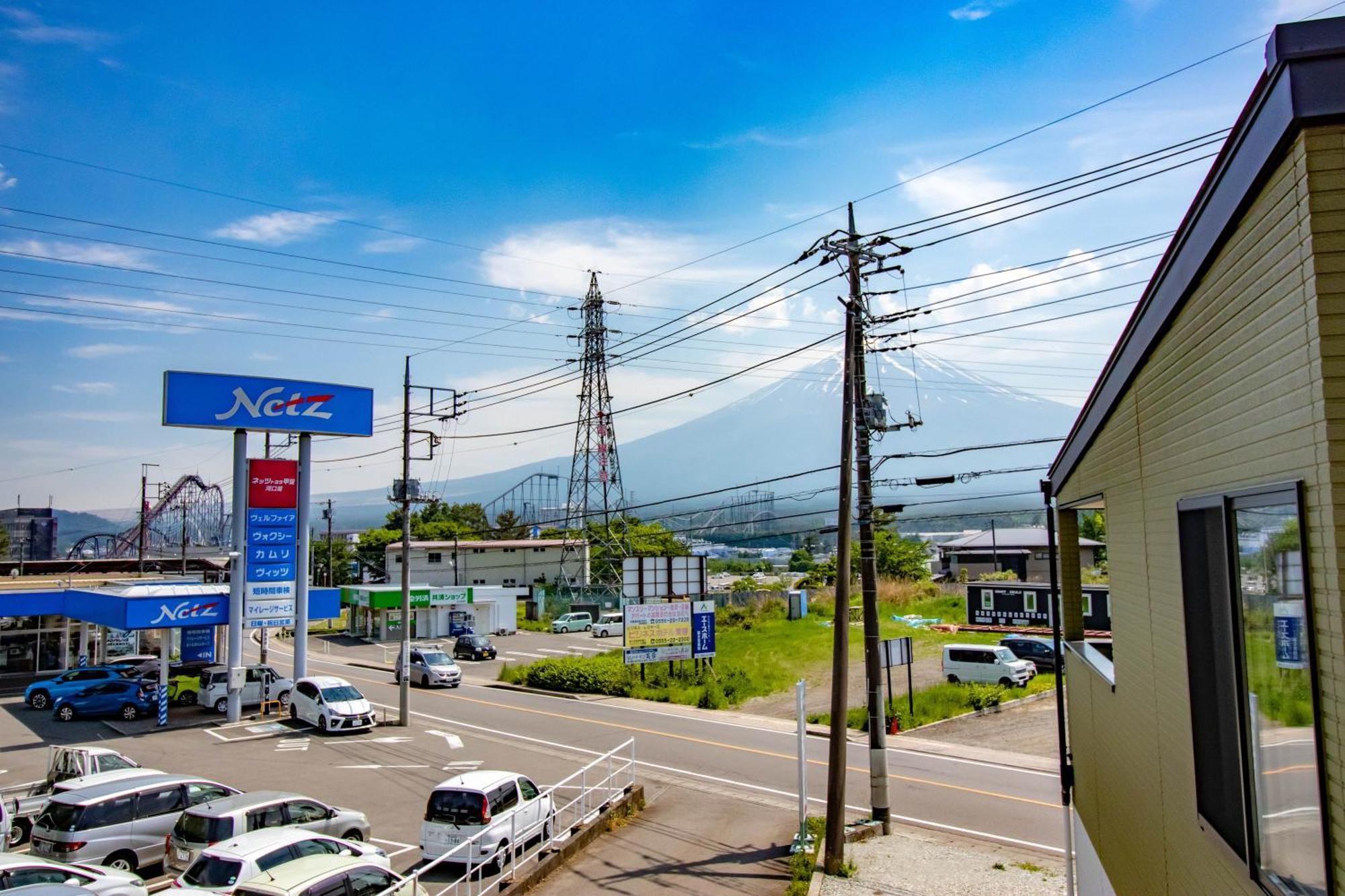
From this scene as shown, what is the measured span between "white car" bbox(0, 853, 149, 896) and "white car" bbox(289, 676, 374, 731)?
16545mm

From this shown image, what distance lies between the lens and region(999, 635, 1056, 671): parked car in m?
36.7

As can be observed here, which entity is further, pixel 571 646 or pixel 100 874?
pixel 571 646

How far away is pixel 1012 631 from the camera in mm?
43625

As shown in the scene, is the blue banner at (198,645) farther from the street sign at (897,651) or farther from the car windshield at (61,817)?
the street sign at (897,651)

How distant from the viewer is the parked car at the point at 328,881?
33.7 ft

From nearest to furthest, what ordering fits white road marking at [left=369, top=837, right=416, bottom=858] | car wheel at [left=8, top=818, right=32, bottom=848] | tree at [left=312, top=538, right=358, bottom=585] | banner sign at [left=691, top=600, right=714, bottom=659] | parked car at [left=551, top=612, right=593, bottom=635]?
car wheel at [left=8, top=818, right=32, bottom=848] < white road marking at [left=369, top=837, right=416, bottom=858] < banner sign at [left=691, top=600, right=714, bottom=659] < parked car at [left=551, top=612, right=593, bottom=635] < tree at [left=312, top=538, right=358, bottom=585]

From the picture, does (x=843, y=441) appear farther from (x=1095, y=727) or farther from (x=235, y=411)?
(x=235, y=411)

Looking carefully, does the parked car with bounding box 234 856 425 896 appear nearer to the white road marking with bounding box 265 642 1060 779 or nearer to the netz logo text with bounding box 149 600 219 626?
the white road marking with bounding box 265 642 1060 779

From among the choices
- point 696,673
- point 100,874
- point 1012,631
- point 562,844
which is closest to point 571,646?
point 696,673

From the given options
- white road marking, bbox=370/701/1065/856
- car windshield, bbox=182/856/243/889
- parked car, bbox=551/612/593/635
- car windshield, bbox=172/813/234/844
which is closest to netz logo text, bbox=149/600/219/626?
white road marking, bbox=370/701/1065/856

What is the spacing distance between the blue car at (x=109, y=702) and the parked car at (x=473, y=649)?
19.4 metres

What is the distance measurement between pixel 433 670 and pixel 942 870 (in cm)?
2855

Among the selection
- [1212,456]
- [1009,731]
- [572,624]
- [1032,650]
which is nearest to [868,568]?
[1009,731]

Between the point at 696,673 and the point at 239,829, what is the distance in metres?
25.9
